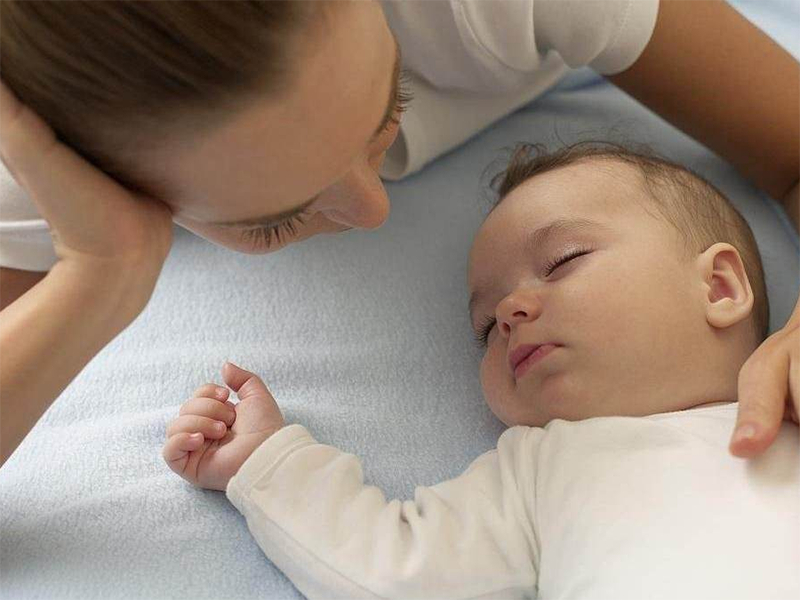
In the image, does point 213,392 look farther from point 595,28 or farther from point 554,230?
point 595,28

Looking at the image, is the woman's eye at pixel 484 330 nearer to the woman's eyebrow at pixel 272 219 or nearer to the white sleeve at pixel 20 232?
the woman's eyebrow at pixel 272 219

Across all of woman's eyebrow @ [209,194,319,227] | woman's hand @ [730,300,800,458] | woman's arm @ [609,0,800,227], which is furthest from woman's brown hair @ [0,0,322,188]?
woman's arm @ [609,0,800,227]

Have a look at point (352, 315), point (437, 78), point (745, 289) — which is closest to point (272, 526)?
point (352, 315)

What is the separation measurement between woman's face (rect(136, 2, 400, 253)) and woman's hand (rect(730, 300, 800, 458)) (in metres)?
0.37

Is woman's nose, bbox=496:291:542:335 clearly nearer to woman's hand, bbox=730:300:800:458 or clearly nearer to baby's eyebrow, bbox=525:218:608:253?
baby's eyebrow, bbox=525:218:608:253

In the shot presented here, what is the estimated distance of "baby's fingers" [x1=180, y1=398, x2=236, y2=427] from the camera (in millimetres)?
988

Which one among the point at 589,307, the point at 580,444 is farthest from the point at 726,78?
the point at 580,444

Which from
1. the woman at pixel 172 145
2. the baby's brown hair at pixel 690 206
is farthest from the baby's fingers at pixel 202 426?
the baby's brown hair at pixel 690 206

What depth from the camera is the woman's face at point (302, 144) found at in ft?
2.22

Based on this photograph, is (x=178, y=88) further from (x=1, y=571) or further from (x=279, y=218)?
(x=1, y=571)

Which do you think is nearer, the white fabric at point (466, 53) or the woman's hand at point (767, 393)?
the woman's hand at point (767, 393)

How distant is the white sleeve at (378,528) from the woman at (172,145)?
0.21 metres

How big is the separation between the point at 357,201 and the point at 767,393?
0.38 m

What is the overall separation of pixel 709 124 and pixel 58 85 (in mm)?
881
